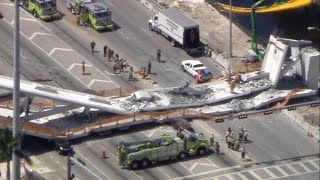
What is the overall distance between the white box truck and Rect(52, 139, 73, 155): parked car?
85.6 ft

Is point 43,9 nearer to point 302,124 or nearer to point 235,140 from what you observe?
point 235,140

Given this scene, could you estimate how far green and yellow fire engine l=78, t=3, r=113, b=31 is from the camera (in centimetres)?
12209

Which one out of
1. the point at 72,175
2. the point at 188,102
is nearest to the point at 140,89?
the point at 188,102

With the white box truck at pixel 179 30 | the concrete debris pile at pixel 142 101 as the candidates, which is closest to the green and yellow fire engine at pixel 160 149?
the concrete debris pile at pixel 142 101

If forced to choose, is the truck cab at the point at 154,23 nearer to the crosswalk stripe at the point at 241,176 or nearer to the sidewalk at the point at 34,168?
the sidewalk at the point at 34,168

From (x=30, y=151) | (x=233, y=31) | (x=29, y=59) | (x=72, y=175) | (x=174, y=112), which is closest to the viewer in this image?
(x=72, y=175)

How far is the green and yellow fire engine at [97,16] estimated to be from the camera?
Answer: 122 meters

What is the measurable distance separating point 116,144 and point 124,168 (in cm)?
464

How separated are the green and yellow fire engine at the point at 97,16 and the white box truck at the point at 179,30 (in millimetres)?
5504

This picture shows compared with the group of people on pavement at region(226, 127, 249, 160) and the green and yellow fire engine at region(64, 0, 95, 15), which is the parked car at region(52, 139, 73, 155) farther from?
the green and yellow fire engine at region(64, 0, 95, 15)


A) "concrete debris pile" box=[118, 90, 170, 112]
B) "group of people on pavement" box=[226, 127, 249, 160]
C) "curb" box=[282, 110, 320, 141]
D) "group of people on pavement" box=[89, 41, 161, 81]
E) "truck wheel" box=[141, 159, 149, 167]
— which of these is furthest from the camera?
"group of people on pavement" box=[89, 41, 161, 81]

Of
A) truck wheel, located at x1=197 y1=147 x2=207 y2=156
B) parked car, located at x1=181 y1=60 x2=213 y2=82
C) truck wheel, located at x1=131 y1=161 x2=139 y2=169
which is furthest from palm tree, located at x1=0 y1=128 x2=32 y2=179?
parked car, located at x1=181 y1=60 x2=213 y2=82

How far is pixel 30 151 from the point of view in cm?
9644

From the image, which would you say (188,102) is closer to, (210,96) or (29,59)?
(210,96)
